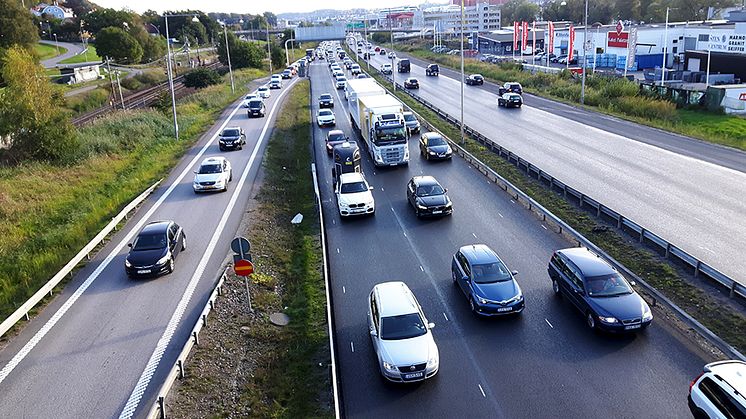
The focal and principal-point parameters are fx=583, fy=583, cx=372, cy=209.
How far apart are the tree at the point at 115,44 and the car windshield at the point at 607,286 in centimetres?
9107

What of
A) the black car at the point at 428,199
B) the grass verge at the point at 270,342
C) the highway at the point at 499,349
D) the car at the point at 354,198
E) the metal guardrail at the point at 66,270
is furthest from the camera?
the car at the point at 354,198

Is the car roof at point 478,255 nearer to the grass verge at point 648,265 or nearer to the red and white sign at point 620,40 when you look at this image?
the grass verge at point 648,265

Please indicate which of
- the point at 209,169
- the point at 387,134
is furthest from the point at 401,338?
the point at 387,134

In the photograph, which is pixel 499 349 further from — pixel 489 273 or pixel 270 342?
pixel 270 342

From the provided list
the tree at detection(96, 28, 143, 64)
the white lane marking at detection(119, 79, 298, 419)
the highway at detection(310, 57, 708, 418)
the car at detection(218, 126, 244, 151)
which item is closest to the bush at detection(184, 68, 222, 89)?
the tree at detection(96, 28, 143, 64)

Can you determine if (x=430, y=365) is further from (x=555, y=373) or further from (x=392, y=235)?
(x=392, y=235)

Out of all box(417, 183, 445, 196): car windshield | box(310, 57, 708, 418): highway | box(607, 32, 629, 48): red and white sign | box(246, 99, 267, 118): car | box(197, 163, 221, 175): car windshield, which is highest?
box(607, 32, 629, 48): red and white sign

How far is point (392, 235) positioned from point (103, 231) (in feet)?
36.6

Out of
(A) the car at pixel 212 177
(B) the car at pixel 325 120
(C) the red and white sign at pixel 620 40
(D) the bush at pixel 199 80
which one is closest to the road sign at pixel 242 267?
(A) the car at pixel 212 177

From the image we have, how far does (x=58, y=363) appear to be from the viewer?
14.1 m

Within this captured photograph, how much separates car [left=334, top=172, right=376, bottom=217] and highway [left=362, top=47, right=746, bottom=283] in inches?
390

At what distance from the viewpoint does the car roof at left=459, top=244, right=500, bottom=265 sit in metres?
17.0

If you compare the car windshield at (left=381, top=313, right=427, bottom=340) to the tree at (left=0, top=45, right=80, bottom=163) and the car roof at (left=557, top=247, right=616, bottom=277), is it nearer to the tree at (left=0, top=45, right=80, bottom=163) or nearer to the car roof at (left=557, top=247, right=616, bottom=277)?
the car roof at (left=557, top=247, right=616, bottom=277)

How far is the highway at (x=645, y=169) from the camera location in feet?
70.0
